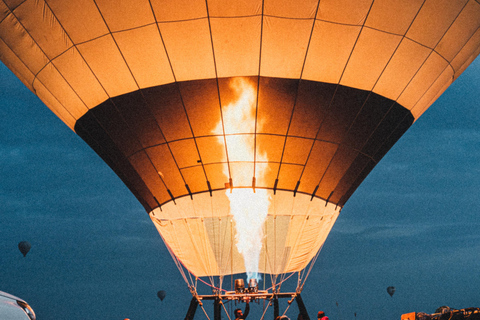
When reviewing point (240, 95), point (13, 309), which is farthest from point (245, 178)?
point (13, 309)

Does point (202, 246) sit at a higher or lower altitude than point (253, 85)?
lower

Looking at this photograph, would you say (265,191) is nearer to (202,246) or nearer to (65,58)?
(202,246)

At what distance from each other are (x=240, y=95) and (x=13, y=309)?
16.1ft

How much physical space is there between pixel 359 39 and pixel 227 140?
260cm

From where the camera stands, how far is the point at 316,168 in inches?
315

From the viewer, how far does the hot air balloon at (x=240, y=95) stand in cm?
663

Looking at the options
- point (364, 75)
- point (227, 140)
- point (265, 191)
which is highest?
point (364, 75)

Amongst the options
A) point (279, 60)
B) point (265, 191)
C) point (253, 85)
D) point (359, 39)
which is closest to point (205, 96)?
point (253, 85)

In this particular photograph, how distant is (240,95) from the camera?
7273mm

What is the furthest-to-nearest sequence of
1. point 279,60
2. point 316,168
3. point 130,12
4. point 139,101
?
1. point 316,168
2. point 139,101
3. point 279,60
4. point 130,12

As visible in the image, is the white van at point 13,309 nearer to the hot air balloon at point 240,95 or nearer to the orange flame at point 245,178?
the hot air balloon at point 240,95

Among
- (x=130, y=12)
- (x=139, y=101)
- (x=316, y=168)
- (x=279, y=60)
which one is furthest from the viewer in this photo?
(x=316, y=168)

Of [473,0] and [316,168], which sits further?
[316,168]

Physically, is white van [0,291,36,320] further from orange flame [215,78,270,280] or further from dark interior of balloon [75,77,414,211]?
orange flame [215,78,270,280]
